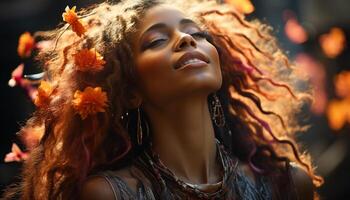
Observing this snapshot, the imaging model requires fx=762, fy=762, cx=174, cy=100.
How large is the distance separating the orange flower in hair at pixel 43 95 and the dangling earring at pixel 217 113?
713 mm

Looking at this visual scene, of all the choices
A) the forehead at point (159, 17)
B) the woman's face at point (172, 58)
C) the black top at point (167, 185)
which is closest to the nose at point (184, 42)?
the woman's face at point (172, 58)

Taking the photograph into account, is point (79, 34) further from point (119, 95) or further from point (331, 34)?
point (331, 34)

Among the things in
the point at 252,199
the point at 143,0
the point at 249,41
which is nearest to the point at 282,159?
the point at 252,199

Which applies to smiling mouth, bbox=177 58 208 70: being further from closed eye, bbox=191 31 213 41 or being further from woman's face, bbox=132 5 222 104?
closed eye, bbox=191 31 213 41

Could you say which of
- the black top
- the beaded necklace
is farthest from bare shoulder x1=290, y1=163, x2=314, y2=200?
the beaded necklace

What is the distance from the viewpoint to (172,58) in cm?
310

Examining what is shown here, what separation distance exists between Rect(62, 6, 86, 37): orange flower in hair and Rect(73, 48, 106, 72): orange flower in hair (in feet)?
0.28

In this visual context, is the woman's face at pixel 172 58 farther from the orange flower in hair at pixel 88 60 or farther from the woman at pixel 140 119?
the orange flower in hair at pixel 88 60

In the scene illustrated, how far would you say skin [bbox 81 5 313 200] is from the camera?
3076 mm

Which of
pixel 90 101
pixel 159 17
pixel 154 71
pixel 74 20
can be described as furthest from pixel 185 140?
pixel 74 20

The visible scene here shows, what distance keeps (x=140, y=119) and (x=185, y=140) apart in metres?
0.22

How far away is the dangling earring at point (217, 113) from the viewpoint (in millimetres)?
3334

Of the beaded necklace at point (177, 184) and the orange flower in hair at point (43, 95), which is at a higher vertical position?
the orange flower in hair at point (43, 95)

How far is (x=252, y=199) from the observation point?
10.5 feet
